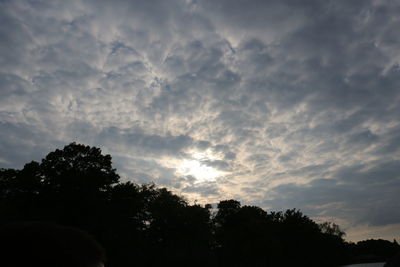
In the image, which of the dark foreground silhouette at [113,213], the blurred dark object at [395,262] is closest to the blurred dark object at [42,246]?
the blurred dark object at [395,262]

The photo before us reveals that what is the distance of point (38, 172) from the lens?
47.8 m

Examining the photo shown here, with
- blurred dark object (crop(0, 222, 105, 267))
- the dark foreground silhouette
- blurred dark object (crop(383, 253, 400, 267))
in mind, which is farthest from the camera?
the dark foreground silhouette

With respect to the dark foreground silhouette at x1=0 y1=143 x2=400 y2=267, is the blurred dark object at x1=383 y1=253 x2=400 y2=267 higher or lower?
lower

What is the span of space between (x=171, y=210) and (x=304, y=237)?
128 ft

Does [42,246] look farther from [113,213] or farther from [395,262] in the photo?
[113,213]

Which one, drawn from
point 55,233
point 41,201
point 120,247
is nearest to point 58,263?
point 55,233

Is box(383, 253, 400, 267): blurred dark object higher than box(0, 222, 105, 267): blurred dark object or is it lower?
higher

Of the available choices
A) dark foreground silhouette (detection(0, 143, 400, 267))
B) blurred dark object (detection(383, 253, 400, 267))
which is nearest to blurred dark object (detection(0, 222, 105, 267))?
blurred dark object (detection(383, 253, 400, 267))

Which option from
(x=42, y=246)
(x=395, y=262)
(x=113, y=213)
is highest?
(x=113, y=213)

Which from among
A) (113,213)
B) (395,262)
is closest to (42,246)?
(395,262)

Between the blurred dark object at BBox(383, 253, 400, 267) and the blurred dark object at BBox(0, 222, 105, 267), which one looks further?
the blurred dark object at BBox(383, 253, 400, 267)

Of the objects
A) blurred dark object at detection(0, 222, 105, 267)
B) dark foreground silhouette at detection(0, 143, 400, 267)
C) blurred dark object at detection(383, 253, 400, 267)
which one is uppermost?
dark foreground silhouette at detection(0, 143, 400, 267)

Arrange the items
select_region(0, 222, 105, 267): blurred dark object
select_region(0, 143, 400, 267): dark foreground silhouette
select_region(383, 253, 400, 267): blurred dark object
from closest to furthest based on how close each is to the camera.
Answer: select_region(0, 222, 105, 267): blurred dark object → select_region(383, 253, 400, 267): blurred dark object → select_region(0, 143, 400, 267): dark foreground silhouette

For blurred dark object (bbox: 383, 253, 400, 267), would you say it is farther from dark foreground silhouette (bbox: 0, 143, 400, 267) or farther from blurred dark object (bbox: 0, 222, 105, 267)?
dark foreground silhouette (bbox: 0, 143, 400, 267)
